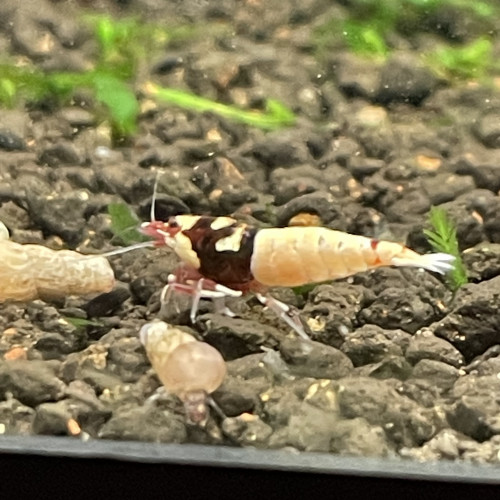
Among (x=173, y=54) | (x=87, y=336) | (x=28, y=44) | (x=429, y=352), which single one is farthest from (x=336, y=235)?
(x=28, y=44)

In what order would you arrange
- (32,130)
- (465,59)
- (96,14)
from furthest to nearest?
(96,14)
(465,59)
(32,130)

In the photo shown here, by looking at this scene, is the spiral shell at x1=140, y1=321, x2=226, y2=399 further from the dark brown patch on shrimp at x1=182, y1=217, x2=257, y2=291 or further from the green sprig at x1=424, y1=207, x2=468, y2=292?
the green sprig at x1=424, y1=207, x2=468, y2=292

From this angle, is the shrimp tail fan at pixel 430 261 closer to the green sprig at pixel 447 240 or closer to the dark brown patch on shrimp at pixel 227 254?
the green sprig at pixel 447 240

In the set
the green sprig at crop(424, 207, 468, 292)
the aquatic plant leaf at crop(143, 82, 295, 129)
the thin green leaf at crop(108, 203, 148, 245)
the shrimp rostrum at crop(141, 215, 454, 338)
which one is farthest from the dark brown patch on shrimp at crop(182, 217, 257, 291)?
the aquatic plant leaf at crop(143, 82, 295, 129)

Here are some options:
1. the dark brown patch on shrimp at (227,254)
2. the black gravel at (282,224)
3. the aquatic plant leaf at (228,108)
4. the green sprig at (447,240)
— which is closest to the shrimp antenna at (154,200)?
the black gravel at (282,224)

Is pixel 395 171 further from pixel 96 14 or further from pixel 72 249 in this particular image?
pixel 96 14

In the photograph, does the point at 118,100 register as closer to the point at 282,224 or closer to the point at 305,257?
the point at 282,224
